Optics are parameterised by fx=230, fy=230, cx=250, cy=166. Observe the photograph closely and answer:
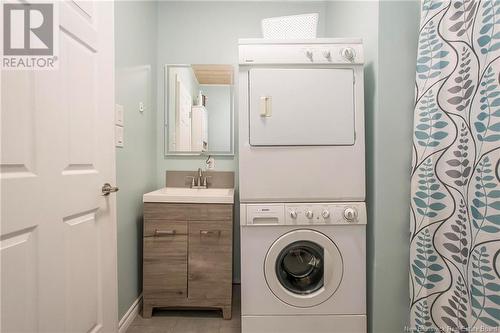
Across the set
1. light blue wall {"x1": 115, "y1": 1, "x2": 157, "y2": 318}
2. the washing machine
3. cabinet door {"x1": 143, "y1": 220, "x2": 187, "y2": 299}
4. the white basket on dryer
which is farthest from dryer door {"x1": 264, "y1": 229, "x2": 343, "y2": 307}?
the white basket on dryer

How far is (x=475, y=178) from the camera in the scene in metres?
0.97

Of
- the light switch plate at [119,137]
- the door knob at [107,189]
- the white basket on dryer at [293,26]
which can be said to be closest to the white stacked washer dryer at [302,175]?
the white basket on dryer at [293,26]

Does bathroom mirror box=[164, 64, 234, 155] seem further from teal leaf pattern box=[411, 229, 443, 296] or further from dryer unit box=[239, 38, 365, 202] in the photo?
teal leaf pattern box=[411, 229, 443, 296]

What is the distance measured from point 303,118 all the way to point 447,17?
2.60ft

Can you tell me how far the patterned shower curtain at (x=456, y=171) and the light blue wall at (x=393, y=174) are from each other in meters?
0.09

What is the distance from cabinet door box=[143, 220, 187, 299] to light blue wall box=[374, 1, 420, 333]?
3.98ft

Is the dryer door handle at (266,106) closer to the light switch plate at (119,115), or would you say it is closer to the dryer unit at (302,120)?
the dryer unit at (302,120)

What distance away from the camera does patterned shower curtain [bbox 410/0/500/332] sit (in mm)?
920

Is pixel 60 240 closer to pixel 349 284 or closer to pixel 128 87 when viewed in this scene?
pixel 128 87

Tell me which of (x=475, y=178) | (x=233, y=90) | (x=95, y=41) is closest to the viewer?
(x=475, y=178)

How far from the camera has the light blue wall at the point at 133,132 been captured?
149 centimetres

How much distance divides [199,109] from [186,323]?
5.58 ft

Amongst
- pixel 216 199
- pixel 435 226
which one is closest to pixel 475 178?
pixel 435 226

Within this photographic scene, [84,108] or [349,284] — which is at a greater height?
[84,108]
